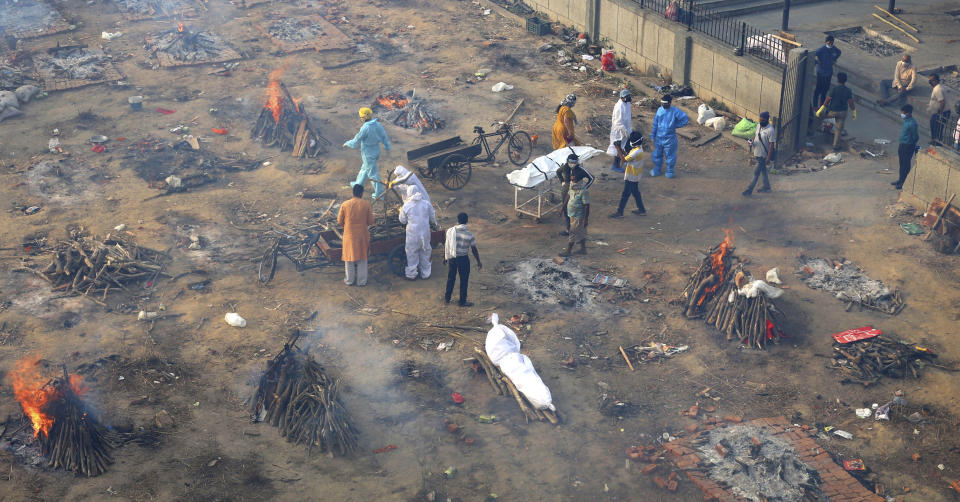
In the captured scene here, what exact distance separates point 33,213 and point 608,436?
35.5ft

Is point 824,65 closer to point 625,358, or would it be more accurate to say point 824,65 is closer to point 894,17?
point 894,17

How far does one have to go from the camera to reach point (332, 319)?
36.6 ft

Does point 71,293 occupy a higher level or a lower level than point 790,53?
lower

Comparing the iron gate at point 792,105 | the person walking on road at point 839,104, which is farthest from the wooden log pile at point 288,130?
the person walking on road at point 839,104

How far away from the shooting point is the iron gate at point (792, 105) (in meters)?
15.2

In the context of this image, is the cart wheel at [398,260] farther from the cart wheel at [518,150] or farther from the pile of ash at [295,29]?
the pile of ash at [295,29]

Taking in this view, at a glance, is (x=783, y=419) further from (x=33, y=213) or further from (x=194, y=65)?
(x=194, y=65)

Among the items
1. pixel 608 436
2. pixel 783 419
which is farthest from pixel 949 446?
pixel 608 436

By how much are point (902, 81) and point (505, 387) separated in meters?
11.8

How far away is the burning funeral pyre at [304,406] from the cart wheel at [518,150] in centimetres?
754

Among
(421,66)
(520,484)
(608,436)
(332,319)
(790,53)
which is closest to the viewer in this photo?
(520,484)

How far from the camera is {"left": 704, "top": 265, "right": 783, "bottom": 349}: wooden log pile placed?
34.7 feet

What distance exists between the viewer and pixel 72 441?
819 centimetres

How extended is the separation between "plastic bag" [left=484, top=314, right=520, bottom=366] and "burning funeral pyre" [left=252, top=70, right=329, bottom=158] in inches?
303
